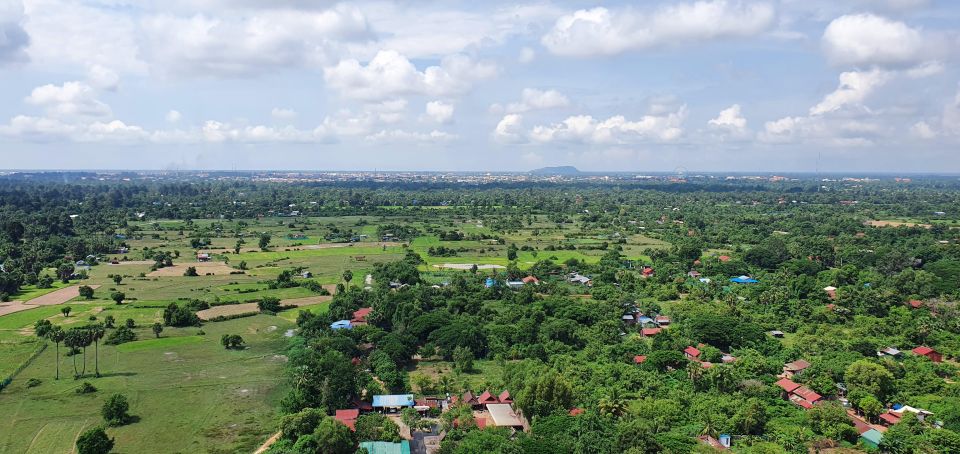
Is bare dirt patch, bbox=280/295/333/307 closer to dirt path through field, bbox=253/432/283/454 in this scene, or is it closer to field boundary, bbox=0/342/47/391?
field boundary, bbox=0/342/47/391

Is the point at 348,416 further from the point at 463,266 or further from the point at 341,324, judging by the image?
the point at 463,266

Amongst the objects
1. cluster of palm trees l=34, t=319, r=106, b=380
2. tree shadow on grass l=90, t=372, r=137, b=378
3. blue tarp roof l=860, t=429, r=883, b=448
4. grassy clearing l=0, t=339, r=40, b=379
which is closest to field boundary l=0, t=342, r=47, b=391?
grassy clearing l=0, t=339, r=40, b=379

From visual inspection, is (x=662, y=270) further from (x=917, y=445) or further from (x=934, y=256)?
(x=917, y=445)

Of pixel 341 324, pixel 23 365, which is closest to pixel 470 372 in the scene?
pixel 341 324

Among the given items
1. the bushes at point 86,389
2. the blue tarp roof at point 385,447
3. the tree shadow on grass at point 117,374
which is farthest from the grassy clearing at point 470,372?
the bushes at point 86,389

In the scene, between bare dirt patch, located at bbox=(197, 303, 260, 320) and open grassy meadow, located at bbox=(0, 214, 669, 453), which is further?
bare dirt patch, located at bbox=(197, 303, 260, 320)

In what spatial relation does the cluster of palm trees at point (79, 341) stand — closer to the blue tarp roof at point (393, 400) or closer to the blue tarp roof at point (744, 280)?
the blue tarp roof at point (393, 400)
